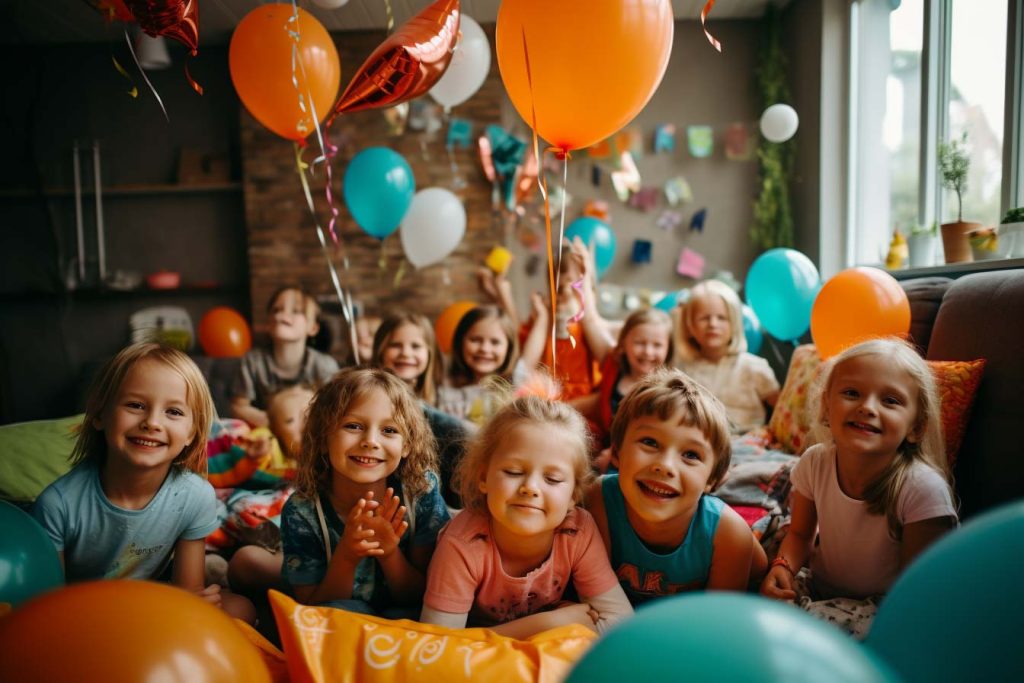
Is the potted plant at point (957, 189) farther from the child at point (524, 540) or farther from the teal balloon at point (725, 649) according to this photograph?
the teal balloon at point (725, 649)

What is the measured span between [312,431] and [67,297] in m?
4.58

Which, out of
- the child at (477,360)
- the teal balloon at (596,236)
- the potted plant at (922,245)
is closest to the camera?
the child at (477,360)

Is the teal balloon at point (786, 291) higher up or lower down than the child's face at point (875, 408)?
higher up

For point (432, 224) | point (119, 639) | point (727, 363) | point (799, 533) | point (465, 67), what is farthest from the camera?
point (432, 224)

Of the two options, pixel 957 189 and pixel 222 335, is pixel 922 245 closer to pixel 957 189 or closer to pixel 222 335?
pixel 957 189

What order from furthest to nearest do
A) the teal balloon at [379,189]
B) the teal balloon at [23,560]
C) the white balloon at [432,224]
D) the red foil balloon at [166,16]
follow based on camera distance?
the white balloon at [432,224], the teal balloon at [379,189], the red foil balloon at [166,16], the teal balloon at [23,560]

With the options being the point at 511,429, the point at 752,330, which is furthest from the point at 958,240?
the point at 511,429

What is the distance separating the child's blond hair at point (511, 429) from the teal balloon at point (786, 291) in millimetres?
1940

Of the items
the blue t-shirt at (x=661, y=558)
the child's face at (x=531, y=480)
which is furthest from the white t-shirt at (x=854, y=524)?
the child's face at (x=531, y=480)

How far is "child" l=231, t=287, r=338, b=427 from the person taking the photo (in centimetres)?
304

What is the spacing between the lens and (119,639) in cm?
65

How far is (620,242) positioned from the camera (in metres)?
4.80

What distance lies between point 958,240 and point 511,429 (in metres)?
2.13

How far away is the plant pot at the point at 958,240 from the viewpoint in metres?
2.47
